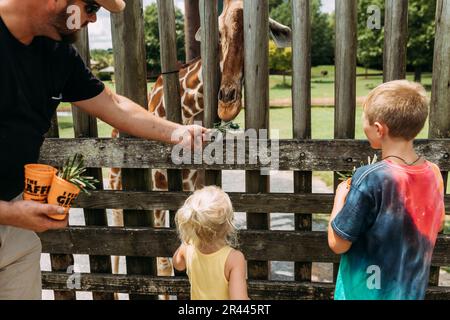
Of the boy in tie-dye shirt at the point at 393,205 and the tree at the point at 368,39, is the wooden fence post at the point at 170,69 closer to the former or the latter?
the boy in tie-dye shirt at the point at 393,205

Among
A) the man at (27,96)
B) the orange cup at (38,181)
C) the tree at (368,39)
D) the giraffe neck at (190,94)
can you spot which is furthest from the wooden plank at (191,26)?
the tree at (368,39)

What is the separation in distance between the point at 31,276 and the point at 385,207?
1793 mm

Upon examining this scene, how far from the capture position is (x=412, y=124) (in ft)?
6.84

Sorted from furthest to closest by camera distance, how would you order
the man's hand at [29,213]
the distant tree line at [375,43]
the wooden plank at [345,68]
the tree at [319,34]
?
the tree at [319,34] < the distant tree line at [375,43] < the wooden plank at [345,68] < the man's hand at [29,213]

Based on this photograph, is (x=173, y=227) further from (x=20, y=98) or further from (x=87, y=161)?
(x=20, y=98)

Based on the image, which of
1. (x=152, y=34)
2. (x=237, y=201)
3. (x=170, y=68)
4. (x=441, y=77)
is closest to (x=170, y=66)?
(x=170, y=68)

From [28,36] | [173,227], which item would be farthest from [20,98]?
[173,227]

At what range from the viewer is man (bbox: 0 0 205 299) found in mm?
2305

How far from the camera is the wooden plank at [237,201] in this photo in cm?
320

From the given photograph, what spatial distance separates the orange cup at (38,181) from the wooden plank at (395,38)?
2006 mm

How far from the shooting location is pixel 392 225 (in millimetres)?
2090

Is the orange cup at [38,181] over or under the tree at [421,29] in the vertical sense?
under

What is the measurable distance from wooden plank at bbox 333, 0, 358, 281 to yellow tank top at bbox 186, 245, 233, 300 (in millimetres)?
1160

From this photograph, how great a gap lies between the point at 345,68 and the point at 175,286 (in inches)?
70.8
